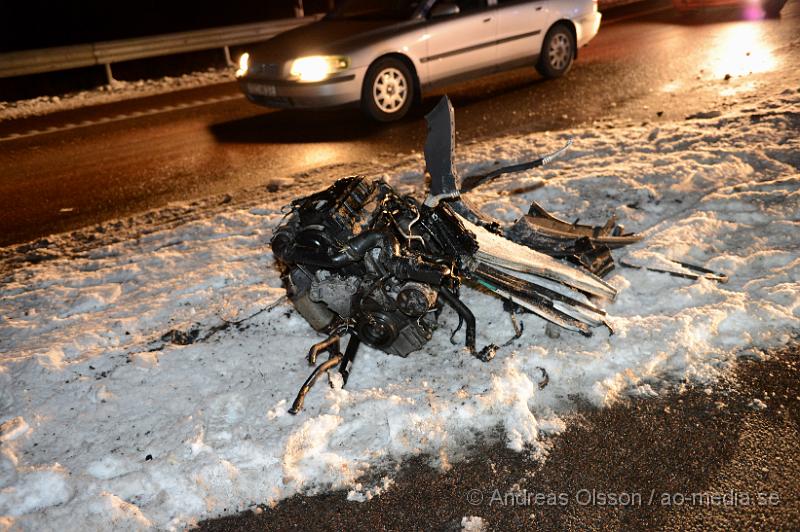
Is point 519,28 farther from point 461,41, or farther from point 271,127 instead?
point 271,127

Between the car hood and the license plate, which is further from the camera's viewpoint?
the license plate

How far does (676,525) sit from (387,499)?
1.24 metres

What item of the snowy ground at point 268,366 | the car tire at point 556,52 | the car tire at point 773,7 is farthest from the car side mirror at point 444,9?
the car tire at point 773,7

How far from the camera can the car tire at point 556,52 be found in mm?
10656

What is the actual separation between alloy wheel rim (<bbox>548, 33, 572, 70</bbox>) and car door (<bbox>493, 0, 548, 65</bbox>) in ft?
1.00

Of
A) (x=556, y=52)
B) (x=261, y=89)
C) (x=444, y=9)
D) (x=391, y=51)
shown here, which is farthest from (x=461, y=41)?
(x=261, y=89)

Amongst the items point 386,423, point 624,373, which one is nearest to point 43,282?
point 386,423

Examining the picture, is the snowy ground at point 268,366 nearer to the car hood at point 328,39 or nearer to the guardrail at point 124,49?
the car hood at point 328,39

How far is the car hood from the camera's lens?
8.91 metres

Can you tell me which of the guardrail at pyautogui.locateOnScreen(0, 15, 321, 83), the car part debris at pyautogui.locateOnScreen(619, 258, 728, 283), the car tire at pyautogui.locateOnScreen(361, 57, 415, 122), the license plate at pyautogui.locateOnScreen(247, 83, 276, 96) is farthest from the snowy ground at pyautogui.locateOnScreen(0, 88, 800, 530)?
the guardrail at pyautogui.locateOnScreen(0, 15, 321, 83)

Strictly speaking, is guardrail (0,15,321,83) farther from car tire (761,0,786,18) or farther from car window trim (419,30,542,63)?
car tire (761,0,786,18)

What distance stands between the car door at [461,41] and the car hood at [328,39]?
39cm

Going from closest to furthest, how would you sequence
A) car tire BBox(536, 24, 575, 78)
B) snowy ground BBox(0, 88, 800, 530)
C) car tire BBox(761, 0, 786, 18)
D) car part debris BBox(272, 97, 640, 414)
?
snowy ground BBox(0, 88, 800, 530), car part debris BBox(272, 97, 640, 414), car tire BBox(536, 24, 575, 78), car tire BBox(761, 0, 786, 18)

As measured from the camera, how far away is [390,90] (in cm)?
912
